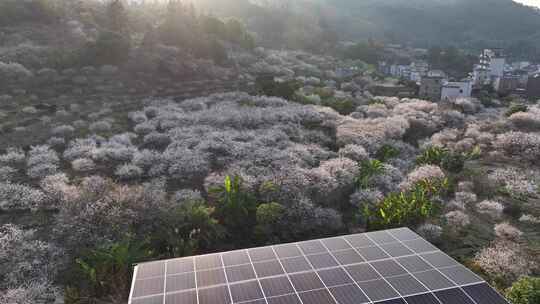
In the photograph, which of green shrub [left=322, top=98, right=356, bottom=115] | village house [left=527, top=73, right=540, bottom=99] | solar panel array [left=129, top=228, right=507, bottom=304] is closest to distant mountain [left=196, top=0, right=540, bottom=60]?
village house [left=527, top=73, right=540, bottom=99]

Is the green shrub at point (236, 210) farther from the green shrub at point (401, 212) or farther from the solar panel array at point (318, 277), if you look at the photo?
the solar panel array at point (318, 277)

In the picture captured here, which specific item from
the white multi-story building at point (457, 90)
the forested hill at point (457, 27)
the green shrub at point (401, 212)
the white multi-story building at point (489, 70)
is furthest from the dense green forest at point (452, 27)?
the green shrub at point (401, 212)

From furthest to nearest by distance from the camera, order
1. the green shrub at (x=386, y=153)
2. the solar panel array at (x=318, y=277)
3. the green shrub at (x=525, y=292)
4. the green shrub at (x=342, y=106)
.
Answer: the green shrub at (x=342, y=106) < the green shrub at (x=386, y=153) < the green shrub at (x=525, y=292) < the solar panel array at (x=318, y=277)

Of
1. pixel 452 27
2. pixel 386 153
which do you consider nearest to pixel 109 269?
pixel 386 153

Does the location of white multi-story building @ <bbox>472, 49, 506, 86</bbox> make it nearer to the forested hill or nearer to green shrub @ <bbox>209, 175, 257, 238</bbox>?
the forested hill

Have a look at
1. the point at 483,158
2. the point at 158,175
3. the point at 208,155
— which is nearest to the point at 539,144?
the point at 483,158

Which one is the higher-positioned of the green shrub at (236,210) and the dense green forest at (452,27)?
the dense green forest at (452,27)

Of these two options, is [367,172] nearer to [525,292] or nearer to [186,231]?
[525,292]
